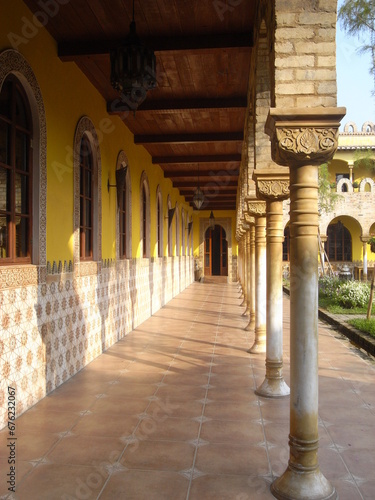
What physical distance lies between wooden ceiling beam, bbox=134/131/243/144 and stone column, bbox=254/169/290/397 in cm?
489

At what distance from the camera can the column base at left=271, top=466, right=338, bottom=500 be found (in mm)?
3035

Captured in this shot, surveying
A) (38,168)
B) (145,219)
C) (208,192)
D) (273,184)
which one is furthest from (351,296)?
(38,168)

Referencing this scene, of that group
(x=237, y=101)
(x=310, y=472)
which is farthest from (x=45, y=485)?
(x=237, y=101)

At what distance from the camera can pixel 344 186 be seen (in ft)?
87.8

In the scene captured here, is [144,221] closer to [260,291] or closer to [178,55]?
[260,291]

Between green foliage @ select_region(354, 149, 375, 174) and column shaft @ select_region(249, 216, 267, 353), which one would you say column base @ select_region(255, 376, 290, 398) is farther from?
green foliage @ select_region(354, 149, 375, 174)

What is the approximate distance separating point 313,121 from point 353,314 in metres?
9.47

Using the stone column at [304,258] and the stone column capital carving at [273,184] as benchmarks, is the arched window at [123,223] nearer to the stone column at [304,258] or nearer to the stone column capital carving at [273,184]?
the stone column capital carving at [273,184]

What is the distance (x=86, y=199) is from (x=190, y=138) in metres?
3.73

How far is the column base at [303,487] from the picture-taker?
3.03 m

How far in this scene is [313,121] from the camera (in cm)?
324

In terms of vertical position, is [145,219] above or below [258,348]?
above

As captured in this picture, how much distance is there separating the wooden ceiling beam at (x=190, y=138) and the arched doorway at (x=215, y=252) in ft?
53.0

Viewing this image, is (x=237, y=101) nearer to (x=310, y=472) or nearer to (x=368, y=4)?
(x=368, y=4)
